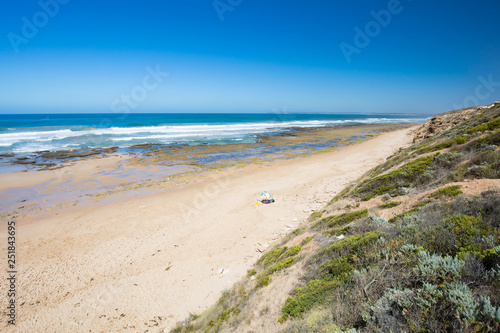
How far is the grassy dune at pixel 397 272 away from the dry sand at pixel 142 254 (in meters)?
1.35

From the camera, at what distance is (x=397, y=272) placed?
Result: 3234 mm

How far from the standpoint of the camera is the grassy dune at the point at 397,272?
2.53m

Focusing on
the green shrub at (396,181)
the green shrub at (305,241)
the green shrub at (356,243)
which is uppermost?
the green shrub at (396,181)

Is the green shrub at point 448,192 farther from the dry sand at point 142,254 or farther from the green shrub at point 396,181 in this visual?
the dry sand at point 142,254

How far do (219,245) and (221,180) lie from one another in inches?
372

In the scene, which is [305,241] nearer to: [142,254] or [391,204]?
[391,204]

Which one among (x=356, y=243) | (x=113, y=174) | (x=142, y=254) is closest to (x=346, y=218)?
(x=356, y=243)

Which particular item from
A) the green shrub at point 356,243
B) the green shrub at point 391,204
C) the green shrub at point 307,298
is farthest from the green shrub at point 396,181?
the green shrub at point 307,298

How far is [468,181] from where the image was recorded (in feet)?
18.8

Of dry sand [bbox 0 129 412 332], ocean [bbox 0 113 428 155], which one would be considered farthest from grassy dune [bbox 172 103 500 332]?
ocean [bbox 0 113 428 155]

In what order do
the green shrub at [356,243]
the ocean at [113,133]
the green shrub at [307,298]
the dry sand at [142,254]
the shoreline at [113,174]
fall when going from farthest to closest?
the ocean at [113,133], the shoreline at [113,174], the dry sand at [142,254], the green shrub at [356,243], the green shrub at [307,298]

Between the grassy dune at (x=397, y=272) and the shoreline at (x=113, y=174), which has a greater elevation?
the grassy dune at (x=397, y=272)

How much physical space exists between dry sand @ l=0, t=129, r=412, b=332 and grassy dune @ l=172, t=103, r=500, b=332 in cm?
135

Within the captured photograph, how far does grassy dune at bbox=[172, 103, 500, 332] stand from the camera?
253 centimetres
